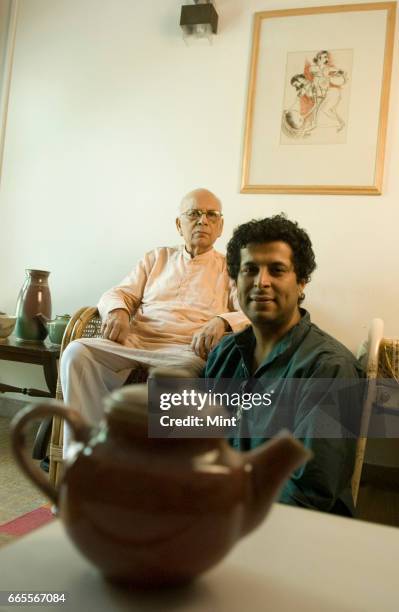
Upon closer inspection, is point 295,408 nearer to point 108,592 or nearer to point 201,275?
point 108,592

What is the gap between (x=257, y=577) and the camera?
542mm

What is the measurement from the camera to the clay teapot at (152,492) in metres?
0.46

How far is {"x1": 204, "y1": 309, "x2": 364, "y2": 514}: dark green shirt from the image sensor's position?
3.41ft

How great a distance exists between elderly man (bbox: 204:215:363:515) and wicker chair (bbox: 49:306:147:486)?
62 centimetres

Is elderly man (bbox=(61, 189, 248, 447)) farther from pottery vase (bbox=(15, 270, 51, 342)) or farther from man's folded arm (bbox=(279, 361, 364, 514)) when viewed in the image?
man's folded arm (bbox=(279, 361, 364, 514))

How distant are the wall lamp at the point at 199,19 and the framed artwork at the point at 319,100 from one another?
0.23 meters

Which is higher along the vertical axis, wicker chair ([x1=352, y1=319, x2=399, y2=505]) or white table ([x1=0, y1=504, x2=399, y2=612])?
wicker chair ([x1=352, y1=319, x2=399, y2=505])

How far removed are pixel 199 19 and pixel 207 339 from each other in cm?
181

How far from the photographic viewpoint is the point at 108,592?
0.49 m

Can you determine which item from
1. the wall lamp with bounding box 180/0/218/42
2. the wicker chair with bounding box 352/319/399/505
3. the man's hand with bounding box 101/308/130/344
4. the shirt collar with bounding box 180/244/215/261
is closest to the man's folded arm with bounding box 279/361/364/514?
the wicker chair with bounding box 352/319/399/505

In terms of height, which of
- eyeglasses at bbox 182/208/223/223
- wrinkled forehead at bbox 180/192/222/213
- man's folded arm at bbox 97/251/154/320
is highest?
wrinkled forehead at bbox 180/192/222/213

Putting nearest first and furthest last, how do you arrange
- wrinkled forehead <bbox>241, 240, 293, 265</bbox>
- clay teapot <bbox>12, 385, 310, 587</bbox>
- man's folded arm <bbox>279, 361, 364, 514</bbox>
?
clay teapot <bbox>12, 385, 310, 587</bbox>, man's folded arm <bbox>279, 361, 364, 514</bbox>, wrinkled forehead <bbox>241, 240, 293, 265</bbox>

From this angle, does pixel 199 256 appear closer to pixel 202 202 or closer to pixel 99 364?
pixel 202 202

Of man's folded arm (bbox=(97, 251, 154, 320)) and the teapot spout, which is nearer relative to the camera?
the teapot spout
